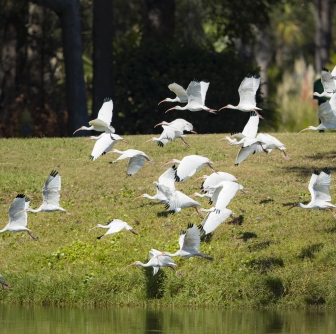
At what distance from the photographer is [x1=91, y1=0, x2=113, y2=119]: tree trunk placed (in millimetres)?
23672

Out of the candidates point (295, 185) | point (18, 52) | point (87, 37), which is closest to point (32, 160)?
→ point (295, 185)

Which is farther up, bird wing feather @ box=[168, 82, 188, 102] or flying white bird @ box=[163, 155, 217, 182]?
bird wing feather @ box=[168, 82, 188, 102]

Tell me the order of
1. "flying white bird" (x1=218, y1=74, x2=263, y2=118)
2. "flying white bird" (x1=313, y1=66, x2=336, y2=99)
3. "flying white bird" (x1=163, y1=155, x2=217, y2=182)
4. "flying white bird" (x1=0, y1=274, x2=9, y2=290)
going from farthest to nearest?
1. "flying white bird" (x1=313, y1=66, x2=336, y2=99)
2. "flying white bird" (x1=218, y1=74, x2=263, y2=118)
3. "flying white bird" (x1=163, y1=155, x2=217, y2=182)
4. "flying white bird" (x1=0, y1=274, x2=9, y2=290)

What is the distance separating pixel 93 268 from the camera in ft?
47.3

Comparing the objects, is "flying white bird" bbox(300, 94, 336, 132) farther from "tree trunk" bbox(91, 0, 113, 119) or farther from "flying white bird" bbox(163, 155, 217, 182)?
"tree trunk" bbox(91, 0, 113, 119)

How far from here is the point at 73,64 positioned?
78.2ft

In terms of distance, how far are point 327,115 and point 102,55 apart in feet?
32.3

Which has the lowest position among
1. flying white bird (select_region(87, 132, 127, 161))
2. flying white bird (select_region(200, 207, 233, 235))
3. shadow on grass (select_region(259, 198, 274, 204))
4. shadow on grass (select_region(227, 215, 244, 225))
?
shadow on grass (select_region(227, 215, 244, 225))

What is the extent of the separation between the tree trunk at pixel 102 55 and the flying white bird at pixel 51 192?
9.45 m

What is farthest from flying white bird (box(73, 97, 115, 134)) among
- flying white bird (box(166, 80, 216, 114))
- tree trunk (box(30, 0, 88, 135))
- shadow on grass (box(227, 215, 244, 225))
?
tree trunk (box(30, 0, 88, 135))

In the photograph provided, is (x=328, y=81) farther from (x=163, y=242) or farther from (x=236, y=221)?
(x=163, y=242)

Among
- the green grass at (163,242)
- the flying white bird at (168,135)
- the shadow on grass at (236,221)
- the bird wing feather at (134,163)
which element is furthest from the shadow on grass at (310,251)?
the bird wing feather at (134,163)

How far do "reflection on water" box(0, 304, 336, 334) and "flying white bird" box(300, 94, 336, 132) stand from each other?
2.93m

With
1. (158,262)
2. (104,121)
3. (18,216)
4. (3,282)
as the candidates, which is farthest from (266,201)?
(3,282)
